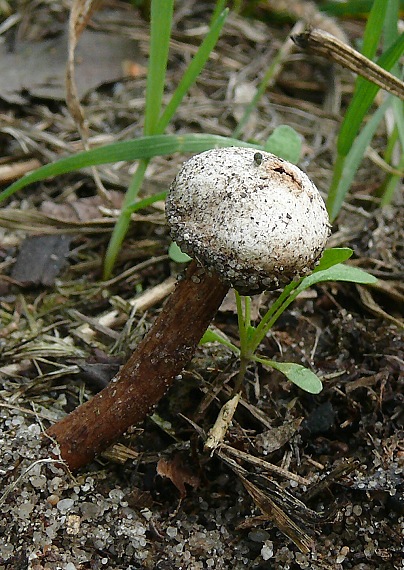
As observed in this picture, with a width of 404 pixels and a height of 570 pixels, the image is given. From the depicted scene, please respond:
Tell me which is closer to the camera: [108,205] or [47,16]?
[108,205]

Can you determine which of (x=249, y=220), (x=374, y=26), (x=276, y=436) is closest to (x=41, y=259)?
(x=276, y=436)

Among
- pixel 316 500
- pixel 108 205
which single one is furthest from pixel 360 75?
pixel 316 500

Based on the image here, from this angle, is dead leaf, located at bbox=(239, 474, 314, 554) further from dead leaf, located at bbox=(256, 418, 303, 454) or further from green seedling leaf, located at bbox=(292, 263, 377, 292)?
green seedling leaf, located at bbox=(292, 263, 377, 292)

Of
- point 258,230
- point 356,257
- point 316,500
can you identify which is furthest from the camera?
point 356,257

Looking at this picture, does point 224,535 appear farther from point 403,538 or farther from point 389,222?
point 389,222

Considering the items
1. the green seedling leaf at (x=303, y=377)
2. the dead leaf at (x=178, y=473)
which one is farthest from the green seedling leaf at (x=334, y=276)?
the dead leaf at (x=178, y=473)

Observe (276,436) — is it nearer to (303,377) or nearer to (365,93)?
(303,377)

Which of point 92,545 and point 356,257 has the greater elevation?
point 356,257

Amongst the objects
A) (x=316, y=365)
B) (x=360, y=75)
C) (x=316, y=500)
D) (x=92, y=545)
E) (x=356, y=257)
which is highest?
(x=360, y=75)

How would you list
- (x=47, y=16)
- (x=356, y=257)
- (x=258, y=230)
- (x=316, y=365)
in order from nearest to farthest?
(x=258, y=230) → (x=316, y=365) → (x=356, y=257) → (x=47, y=16)
